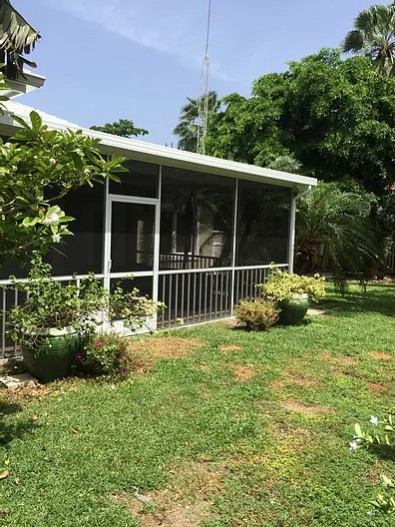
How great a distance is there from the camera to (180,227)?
8.44m

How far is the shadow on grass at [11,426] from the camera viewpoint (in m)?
3.90

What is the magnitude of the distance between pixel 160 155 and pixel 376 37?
1782 centimetres

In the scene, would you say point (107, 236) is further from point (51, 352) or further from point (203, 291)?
point (203, 291)

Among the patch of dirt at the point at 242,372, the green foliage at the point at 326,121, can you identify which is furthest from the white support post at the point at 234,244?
the green foliage at the point at 326,121

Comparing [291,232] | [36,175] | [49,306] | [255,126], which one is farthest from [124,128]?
[36,175]

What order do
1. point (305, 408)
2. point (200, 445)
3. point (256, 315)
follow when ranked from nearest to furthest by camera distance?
point (200, 445)
point (305, 408)
point (256, 315)

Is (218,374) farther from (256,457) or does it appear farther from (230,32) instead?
(230,32)

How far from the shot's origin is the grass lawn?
119 inches

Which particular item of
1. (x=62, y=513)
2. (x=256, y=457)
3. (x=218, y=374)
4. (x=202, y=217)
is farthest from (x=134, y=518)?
(x=202, y=217)

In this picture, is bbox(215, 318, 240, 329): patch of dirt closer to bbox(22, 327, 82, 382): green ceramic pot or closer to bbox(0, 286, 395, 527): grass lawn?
bbox(0, 286, 395, 527): grass lawn

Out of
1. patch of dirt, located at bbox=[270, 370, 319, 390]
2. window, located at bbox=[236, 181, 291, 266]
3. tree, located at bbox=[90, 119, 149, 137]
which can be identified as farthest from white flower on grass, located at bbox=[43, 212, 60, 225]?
tree, located at bbox=[90, 119, 149, 137]

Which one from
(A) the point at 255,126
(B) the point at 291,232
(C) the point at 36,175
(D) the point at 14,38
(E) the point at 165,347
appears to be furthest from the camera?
(A) the point at 255,126

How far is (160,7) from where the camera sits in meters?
11.5

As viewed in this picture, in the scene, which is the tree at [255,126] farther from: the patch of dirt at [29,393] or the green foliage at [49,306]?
the patch of dirt at [29,393]
